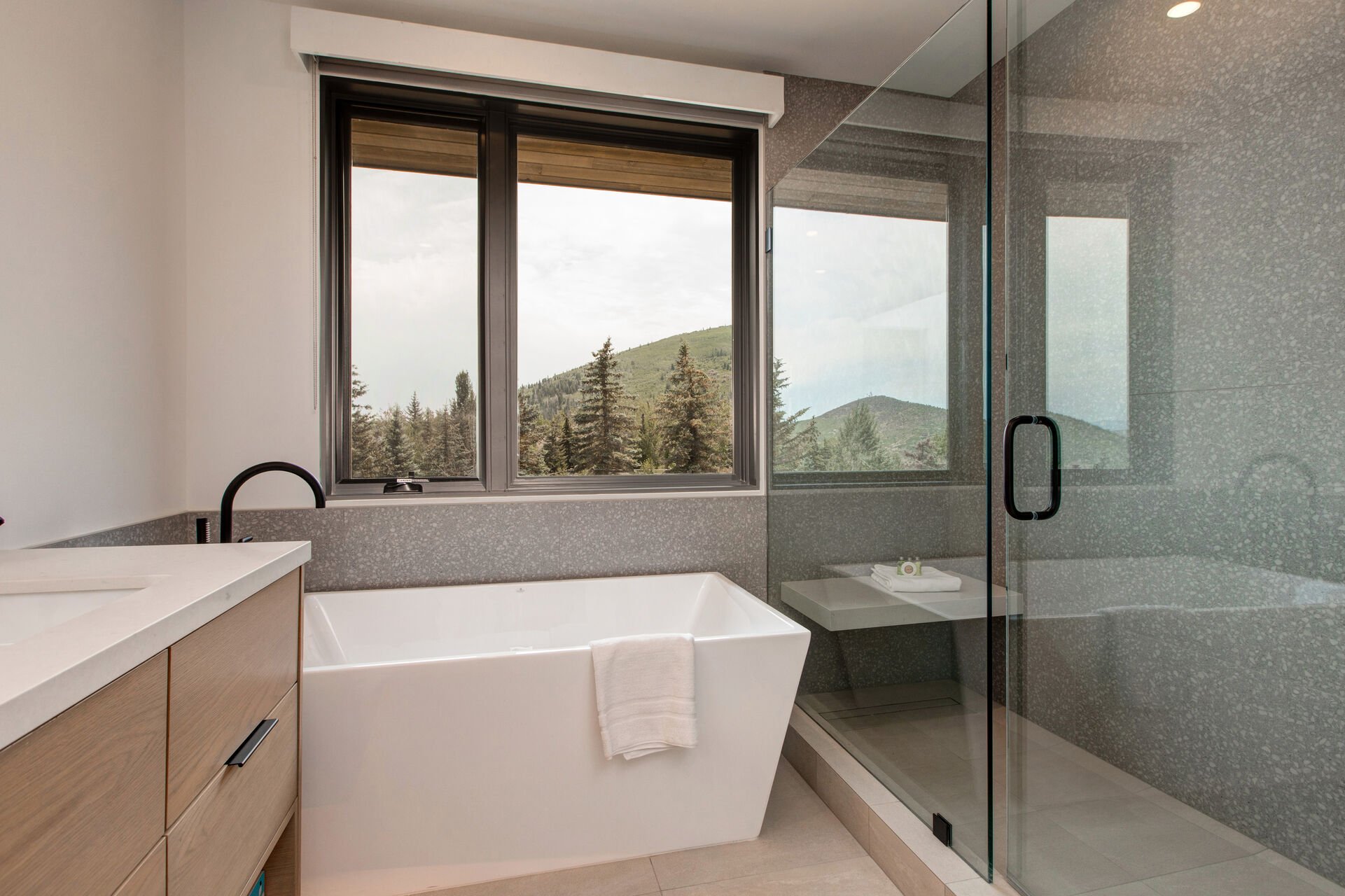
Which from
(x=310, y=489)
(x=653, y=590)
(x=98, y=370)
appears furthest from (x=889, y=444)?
(x=98, y=370)

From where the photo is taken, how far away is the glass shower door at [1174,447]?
949mm

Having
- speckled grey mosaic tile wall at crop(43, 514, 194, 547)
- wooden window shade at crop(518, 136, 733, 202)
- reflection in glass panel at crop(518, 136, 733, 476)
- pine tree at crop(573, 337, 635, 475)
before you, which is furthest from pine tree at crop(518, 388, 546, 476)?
speckled grey mosaic tile wall at crop(43, 514, 194, 547)

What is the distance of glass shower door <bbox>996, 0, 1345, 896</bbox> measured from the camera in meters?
0.95

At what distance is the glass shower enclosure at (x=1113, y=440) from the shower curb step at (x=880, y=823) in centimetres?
5

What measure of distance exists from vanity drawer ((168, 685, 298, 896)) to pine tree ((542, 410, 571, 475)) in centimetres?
135

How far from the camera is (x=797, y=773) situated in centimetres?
229

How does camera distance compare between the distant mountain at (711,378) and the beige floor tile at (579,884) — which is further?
the distant mountain at (711,378)

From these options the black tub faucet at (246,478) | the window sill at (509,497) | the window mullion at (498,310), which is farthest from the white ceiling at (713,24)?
the window sill at (509,497)

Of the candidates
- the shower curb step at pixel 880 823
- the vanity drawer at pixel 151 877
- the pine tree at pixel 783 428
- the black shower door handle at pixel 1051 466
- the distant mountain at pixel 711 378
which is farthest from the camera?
the pine tree at pixel 783 428

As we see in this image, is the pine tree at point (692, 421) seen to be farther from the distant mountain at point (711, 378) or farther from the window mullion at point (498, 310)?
the window mullion at point (498, 310)

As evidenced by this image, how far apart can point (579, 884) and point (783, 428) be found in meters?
1.64

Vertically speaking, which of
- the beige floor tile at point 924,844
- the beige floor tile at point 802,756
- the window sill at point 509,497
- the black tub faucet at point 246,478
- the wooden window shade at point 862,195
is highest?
the wooden window shade at point 862,195

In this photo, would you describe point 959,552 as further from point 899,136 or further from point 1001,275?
point 899,136

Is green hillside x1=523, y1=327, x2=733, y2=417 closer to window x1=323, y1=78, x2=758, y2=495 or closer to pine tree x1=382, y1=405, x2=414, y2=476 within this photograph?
window x1=323, y1=78, x2=758, y2=495
